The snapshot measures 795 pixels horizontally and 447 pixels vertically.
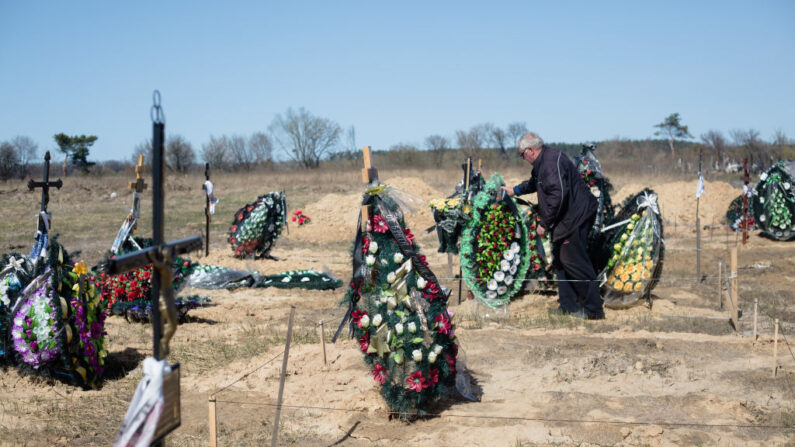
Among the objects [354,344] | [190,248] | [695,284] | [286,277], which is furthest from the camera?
[286,277]

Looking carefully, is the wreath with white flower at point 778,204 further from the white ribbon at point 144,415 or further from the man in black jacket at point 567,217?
the white ribbon at point 144,415

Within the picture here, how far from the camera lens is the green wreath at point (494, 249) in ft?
30.7

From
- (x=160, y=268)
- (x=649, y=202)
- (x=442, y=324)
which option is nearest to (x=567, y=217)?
(x=649, y=202)

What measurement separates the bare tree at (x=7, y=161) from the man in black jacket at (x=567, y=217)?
36.7 meters

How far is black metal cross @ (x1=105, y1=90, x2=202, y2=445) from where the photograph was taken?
305cm

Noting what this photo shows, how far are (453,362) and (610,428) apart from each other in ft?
4.15

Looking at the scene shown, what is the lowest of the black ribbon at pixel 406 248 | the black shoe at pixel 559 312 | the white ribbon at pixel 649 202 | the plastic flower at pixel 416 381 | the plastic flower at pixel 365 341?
the black shoe at pixel 559 312

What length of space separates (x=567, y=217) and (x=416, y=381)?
408cm

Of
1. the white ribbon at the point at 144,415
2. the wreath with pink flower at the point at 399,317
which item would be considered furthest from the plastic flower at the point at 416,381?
the white ribbon at the point at 144,415

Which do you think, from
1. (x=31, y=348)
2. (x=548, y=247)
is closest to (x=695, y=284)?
(x=548, y=247)

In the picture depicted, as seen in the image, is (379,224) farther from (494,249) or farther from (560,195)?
(494,249)

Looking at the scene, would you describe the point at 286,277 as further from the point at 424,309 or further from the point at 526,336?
the point at 424,309

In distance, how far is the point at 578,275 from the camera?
8602 mm

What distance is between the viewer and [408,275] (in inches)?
209
